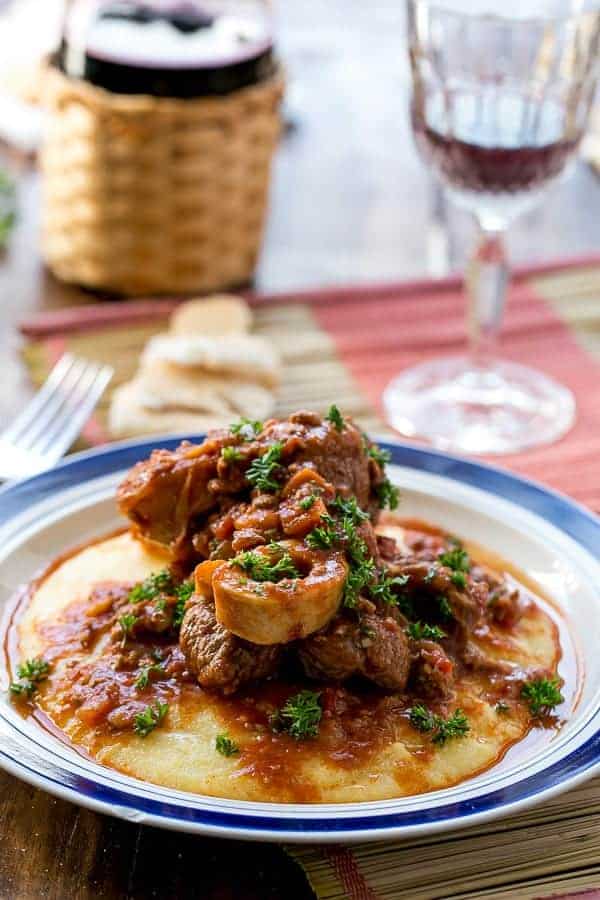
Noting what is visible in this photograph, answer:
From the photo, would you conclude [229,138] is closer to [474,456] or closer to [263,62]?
[263,62]

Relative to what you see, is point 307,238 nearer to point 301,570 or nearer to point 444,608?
point 444,608

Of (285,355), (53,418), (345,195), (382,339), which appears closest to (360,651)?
(53,418)

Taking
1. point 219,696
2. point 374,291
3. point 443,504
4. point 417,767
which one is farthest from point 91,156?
point 417,767

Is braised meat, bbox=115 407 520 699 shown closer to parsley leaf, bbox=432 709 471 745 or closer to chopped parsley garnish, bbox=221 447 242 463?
chopped parsley garnish, bbox=221 447 242 463

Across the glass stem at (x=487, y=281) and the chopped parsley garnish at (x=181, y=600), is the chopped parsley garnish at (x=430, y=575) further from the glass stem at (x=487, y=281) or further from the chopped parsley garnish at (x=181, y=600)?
the glass stem at (x=487, y=281)

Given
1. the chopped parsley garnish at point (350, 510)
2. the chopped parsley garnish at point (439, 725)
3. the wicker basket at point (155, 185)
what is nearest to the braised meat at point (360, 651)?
the chopped parsley garnish at point (439, 725)

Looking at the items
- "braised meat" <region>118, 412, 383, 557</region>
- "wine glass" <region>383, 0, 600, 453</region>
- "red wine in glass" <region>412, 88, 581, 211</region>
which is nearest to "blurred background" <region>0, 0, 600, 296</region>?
"wine glass" <region>383, 0, 600, 453</region>
